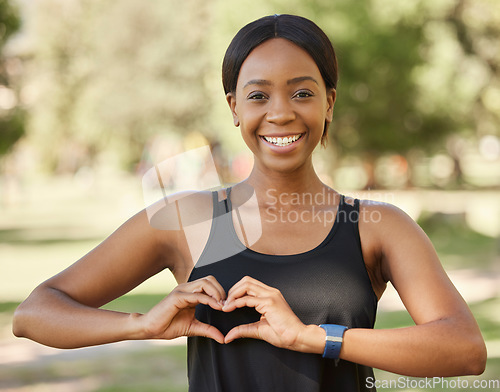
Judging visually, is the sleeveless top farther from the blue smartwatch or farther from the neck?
the neck

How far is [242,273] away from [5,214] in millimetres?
21929

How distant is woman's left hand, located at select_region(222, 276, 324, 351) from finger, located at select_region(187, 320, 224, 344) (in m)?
0.09

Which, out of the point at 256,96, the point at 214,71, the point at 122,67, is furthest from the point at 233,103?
the point at 122,67

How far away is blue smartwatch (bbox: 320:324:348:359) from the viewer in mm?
1733

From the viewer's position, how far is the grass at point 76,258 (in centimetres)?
585

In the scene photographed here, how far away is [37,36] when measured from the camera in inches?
1512

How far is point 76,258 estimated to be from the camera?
1238 centimetres

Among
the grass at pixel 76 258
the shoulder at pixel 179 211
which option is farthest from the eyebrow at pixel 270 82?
the grass at pixel 76 258

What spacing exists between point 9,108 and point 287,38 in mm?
13239

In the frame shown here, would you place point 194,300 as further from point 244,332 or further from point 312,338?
point 312,338

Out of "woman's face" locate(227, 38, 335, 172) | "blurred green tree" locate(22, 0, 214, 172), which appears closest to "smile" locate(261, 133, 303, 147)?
"woman's face" locate(227, 38, 335, 172)

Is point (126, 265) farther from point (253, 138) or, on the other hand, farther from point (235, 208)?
point (253, 138)

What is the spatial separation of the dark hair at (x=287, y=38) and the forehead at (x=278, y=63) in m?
0.02

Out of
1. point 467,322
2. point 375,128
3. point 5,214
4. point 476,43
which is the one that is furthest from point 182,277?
point 476,43
